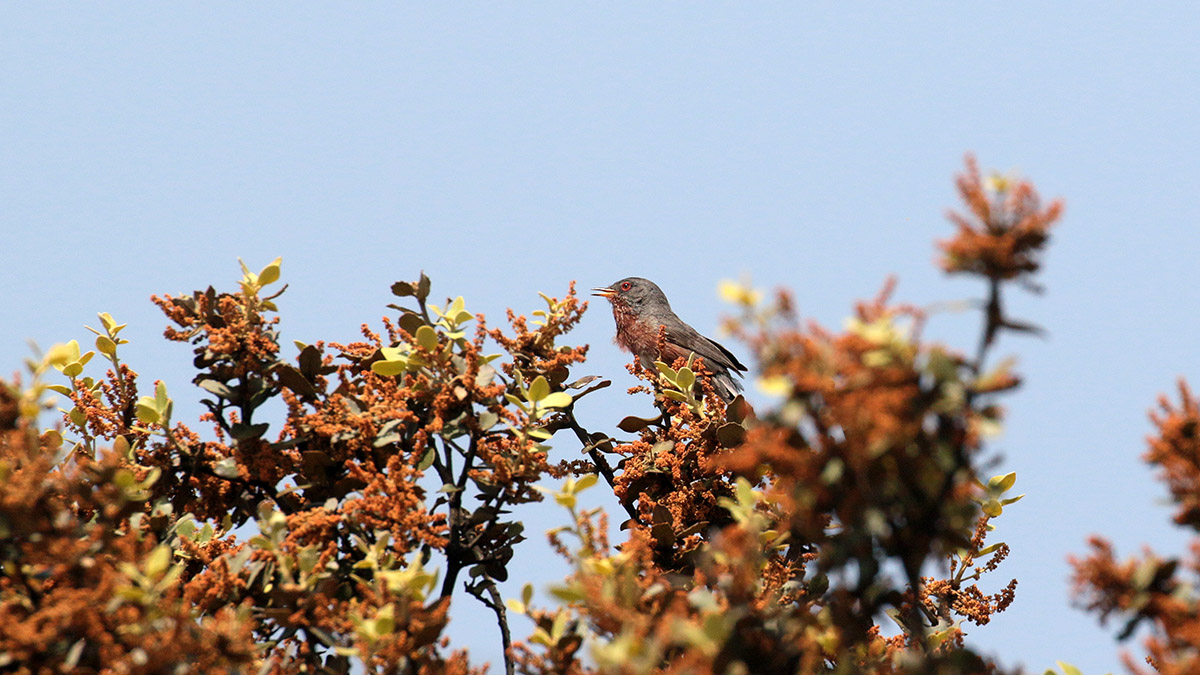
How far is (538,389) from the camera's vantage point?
3.89 m

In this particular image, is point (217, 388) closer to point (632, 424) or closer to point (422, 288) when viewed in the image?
point (422, 288)

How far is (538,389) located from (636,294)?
779 centimetres

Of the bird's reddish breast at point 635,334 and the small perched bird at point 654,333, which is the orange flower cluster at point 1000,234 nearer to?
the small perched bird at point 654,333

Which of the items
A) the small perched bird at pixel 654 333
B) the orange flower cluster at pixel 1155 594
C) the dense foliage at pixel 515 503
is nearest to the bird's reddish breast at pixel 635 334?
the small perched bird at pixel 654 333

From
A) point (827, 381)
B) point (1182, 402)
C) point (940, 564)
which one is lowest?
point (940, 564)

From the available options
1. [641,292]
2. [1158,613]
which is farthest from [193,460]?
[641,292]

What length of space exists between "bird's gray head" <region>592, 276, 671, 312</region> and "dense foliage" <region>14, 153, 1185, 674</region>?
20.1 ft

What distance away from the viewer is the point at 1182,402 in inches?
129

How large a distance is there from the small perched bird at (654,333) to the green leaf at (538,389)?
16.5 ft

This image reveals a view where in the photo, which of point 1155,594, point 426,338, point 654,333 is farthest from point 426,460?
point 654,333

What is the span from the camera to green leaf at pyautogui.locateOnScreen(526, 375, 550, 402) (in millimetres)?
3871

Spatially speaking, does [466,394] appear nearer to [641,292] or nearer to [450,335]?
[450,335]

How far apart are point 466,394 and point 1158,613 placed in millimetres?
2278

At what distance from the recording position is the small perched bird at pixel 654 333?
957 cm
